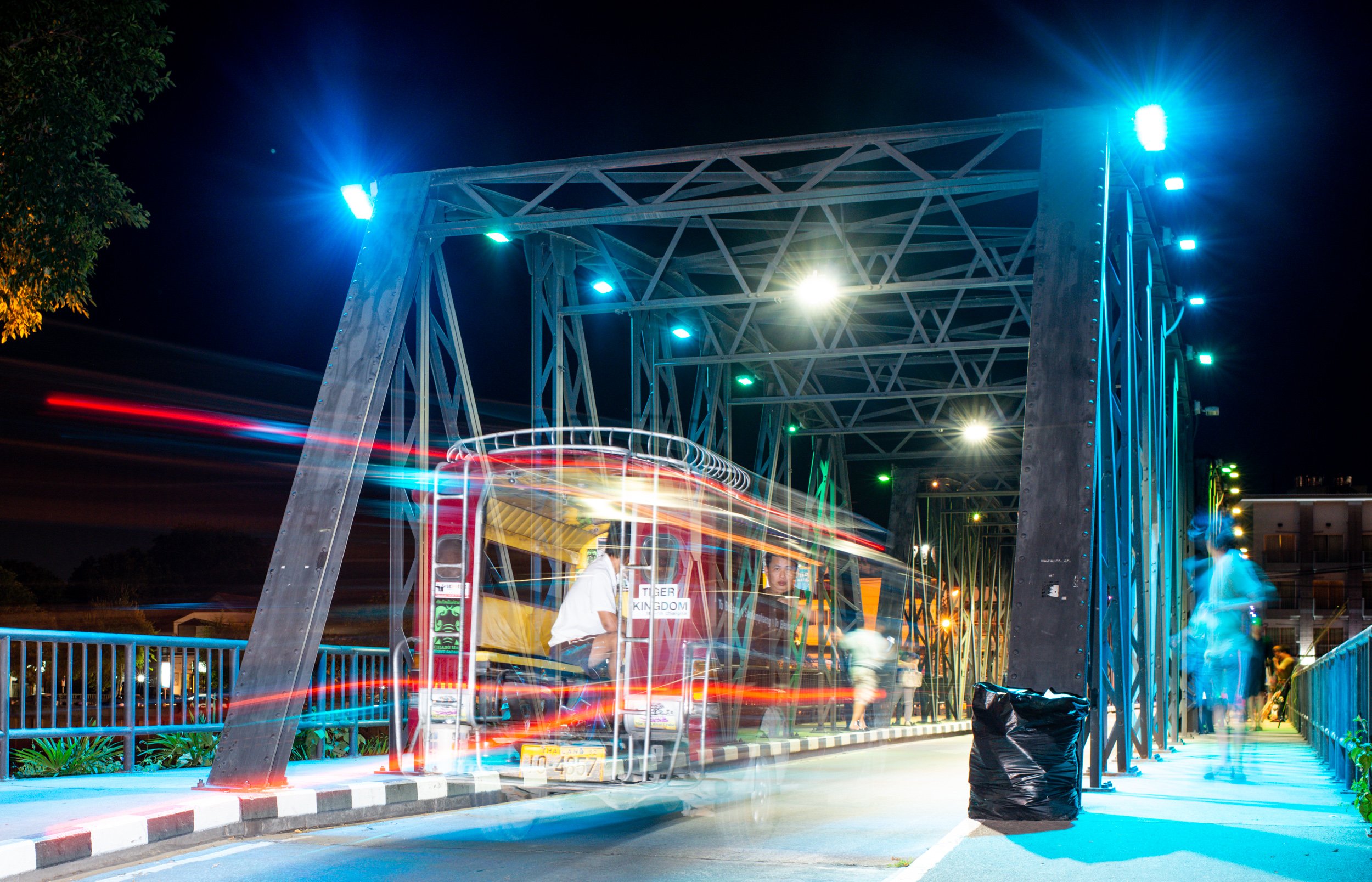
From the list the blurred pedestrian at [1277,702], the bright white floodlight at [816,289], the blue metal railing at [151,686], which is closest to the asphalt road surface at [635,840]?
the blue metal railing at [151,686]

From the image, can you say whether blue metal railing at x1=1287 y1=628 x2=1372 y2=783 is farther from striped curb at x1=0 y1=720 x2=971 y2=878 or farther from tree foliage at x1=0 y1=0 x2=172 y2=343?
tree foliage at x1=0 y1=0 x2=172 y2=343

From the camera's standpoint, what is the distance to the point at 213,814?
8.09 m

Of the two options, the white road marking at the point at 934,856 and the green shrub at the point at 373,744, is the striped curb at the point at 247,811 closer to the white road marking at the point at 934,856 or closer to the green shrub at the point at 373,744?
the white road marking at the point at 934,856

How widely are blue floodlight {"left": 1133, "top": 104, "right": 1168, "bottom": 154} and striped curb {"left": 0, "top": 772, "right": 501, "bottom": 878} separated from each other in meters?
7.47

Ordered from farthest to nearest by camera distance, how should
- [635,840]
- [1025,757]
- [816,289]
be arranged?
[816,289] < [635,840] < [1025,757]

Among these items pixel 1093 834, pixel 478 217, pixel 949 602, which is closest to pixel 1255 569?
pixel 1093 834

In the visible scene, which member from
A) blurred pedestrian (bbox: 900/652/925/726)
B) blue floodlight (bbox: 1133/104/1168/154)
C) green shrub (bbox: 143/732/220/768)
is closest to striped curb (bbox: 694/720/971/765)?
blurred pedestrian (bbox: 900/652/925/726)

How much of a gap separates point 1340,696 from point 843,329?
29.5 feet

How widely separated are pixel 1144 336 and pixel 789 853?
1070 cm

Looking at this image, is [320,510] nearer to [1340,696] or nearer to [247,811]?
[247,811]

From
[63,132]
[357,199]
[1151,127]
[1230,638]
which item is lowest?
[1230,638]

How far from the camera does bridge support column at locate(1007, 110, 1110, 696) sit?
875cm

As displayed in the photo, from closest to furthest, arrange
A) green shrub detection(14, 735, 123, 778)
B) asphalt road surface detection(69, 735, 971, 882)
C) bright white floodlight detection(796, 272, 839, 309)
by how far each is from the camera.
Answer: asphalt road surface detection(69, 735, 971, 882) → green shrub detection(14, 735, 123, 778) → bright white floodlight detection(796, 272, 839, 309)

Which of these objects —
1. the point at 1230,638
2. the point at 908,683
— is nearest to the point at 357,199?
the point at 1230,638
